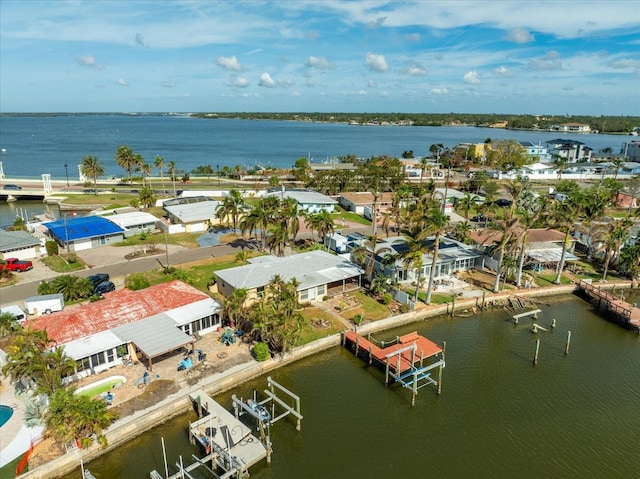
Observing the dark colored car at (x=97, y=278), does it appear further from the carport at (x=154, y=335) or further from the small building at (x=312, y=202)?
the small building at (x=312, y=202)

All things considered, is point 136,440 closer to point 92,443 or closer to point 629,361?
point 92,443

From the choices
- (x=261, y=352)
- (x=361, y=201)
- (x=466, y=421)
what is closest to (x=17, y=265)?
(x=261, y=352)

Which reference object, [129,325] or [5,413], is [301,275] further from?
[5,413]

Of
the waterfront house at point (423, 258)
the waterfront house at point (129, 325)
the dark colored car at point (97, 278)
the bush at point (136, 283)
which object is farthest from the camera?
the waterfront house at point (423, 258)

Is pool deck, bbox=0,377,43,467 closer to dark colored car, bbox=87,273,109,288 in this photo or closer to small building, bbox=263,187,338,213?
dark colored car, bbox=87,273,109,288

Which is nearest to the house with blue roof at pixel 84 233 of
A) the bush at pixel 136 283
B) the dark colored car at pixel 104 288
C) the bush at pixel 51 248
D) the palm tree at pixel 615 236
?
the bush at pixel 51 248

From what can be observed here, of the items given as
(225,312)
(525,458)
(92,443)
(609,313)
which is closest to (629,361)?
(609,313)
